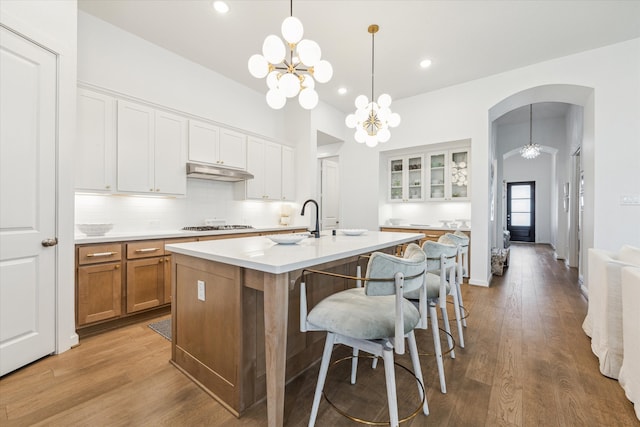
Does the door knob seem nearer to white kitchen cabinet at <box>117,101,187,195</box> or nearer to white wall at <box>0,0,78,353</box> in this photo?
white wall at <box>0,0,78,353</box>

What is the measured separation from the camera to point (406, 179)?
5.51 metres

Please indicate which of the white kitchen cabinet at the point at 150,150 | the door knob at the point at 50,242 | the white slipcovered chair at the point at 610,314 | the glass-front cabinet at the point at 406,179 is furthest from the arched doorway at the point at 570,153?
the door knob at the point at 50,242

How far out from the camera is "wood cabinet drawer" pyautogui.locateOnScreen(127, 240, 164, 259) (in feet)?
8.93

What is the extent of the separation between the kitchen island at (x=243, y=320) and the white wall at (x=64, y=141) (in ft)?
3.41

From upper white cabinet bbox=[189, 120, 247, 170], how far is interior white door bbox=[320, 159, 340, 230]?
247 centimetres

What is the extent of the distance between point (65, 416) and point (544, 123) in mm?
9524

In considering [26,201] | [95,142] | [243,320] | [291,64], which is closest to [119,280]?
[26,201]

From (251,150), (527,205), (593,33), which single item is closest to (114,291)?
(251,150)

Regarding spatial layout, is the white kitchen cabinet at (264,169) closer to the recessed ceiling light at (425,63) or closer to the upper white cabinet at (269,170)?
the upper white cabinet at (269,170)

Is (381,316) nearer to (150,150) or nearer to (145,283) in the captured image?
(145,283)

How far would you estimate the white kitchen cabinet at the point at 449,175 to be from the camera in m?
4.86

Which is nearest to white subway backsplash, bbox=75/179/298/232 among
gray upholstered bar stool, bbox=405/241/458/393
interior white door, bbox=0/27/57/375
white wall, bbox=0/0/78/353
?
white wall, bbox=0/0/78/353

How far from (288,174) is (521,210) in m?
9.61

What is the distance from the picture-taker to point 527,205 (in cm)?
1015
